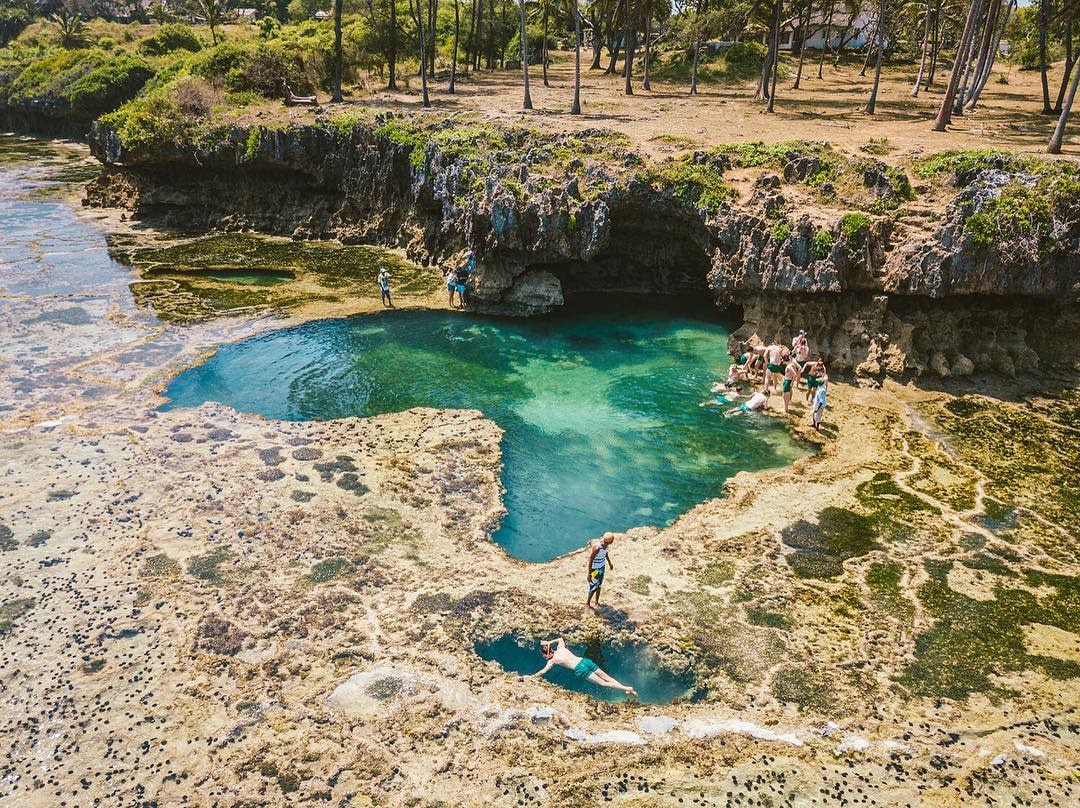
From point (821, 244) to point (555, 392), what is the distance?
12.2 metres

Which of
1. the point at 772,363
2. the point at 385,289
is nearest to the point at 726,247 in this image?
the point at 772,363

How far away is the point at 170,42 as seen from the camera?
87438 millimetres

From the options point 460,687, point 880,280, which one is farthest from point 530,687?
point 880,280

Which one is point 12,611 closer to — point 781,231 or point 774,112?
point 781,231

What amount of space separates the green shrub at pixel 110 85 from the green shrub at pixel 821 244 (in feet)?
269

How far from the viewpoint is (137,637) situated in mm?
15031

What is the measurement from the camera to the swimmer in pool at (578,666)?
14203 millimetres

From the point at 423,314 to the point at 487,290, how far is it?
347 cm

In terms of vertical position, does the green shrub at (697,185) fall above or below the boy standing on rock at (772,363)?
above

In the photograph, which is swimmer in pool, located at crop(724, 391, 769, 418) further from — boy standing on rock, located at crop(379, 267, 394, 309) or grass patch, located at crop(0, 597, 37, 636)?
grass patch, located at crop(0, 597, 37, 636)

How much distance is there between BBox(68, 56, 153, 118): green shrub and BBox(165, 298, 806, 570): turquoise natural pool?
6748 cm

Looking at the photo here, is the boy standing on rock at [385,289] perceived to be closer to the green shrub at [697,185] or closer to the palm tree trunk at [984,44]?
the green shrub at [697,185]

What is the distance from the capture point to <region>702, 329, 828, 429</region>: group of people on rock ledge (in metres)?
25.0

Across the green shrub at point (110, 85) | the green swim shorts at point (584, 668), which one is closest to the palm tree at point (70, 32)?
the green shrub at point (110, 85)
